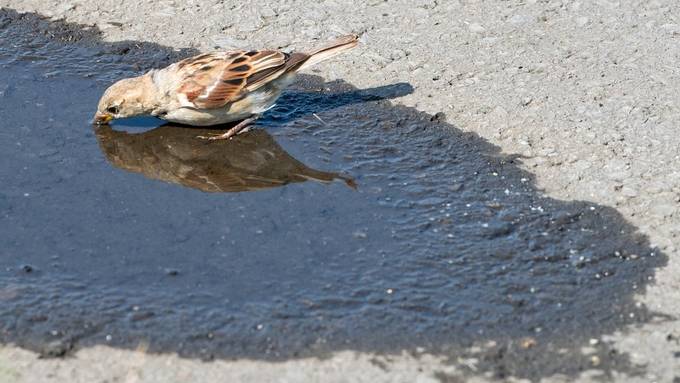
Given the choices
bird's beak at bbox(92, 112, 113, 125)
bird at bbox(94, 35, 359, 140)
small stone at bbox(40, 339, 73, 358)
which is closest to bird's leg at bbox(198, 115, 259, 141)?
bird at bbox(94, 35, 359, 140)

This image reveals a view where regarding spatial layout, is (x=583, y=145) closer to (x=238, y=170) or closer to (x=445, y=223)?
(x=445, y=223)

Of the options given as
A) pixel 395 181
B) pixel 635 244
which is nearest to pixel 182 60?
pixel 395 181

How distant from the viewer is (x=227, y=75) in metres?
7.97

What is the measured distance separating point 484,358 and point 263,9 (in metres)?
4.84

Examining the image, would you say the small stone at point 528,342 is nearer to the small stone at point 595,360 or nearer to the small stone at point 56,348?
the small stone at point 595,360

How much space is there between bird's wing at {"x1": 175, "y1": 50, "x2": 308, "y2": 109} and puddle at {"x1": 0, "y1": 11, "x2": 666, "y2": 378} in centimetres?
33

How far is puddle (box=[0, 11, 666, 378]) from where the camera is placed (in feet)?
18.8

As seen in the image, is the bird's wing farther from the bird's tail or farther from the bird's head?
the bird's head

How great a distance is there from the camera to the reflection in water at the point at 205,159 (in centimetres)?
734

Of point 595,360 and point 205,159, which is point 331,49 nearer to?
point 205,159

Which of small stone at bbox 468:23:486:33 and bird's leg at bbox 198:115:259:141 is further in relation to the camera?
small stone at bbox 468:23:486:33

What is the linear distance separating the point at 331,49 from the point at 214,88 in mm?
914

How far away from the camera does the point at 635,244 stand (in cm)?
647

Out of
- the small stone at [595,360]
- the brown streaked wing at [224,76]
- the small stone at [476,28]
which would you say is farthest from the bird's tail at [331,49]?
the small stone at [595,360]
